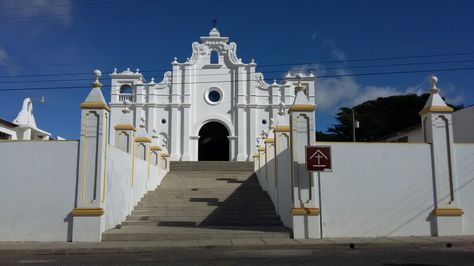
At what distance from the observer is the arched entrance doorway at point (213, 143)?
3422 centimetres

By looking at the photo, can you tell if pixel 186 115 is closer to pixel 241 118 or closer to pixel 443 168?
pixel 241 118

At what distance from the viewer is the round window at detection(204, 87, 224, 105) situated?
1355 inches

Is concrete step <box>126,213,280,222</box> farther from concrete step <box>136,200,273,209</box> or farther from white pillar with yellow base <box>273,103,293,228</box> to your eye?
concrete step <box>136,200,273,209</box>

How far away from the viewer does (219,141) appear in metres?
34.4

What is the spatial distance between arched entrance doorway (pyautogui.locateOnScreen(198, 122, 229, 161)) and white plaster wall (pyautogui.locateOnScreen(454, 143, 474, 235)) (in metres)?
21.4

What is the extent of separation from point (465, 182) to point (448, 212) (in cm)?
115

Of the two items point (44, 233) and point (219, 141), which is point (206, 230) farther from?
point (219, 141)

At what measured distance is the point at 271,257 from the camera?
972 centimetres

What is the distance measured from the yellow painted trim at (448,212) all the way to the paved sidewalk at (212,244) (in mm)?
1126

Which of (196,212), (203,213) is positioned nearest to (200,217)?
(203,213)

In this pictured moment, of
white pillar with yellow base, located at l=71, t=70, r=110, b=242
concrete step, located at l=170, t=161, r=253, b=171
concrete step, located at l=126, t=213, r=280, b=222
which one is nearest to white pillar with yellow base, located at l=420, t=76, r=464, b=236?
concrete step, located at l=126, t=213, r=280, b=222

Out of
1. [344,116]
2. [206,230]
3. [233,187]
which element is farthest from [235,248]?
[344,116]

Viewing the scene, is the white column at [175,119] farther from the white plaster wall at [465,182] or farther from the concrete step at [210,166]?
the white plaster wall at [465,182]

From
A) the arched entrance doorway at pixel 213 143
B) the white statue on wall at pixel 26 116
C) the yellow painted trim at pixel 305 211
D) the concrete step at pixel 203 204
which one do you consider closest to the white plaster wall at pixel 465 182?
the yellow painted trim at pixel 305 211
